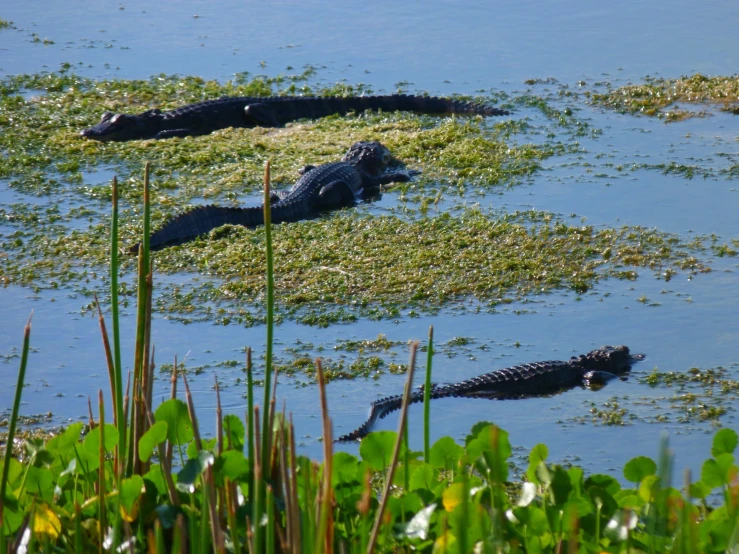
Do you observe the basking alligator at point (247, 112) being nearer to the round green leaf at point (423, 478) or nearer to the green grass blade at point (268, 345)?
the round green leaf at point (423, 478)

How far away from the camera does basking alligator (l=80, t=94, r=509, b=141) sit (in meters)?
8.32

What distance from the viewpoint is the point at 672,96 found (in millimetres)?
8477

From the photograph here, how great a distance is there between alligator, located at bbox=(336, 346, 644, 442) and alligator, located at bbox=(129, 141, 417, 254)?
2.19 meters

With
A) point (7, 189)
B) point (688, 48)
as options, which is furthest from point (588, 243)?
point (688, 48)

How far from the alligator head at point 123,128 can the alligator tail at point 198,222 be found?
8.26 feet

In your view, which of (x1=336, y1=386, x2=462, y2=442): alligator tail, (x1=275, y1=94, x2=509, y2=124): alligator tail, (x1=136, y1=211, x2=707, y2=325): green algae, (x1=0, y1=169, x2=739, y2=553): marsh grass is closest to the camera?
(x1=0, y1=169, x2=739, y2=553): marsh grass

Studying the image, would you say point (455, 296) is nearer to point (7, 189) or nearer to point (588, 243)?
point (588, 243)

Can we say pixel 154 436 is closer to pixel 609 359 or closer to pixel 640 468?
pixel 640 468

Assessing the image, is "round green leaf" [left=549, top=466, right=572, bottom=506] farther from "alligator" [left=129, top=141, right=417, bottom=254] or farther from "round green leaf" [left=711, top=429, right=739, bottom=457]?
"alligator" [left=129, top=141, right=417, bottom=254]

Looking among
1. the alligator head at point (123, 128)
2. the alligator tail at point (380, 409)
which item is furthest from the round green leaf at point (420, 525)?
the alligator head at point (123, 128)

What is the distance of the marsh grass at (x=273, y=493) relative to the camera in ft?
5.65

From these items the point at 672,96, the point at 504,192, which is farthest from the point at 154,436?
the point at 672,96

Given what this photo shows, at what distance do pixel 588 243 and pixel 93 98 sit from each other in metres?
5.55

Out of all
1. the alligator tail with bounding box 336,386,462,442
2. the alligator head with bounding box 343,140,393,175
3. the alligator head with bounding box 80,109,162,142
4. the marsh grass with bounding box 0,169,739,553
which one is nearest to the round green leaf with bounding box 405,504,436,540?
the marsh grass with bounding box 0,169,739,553
